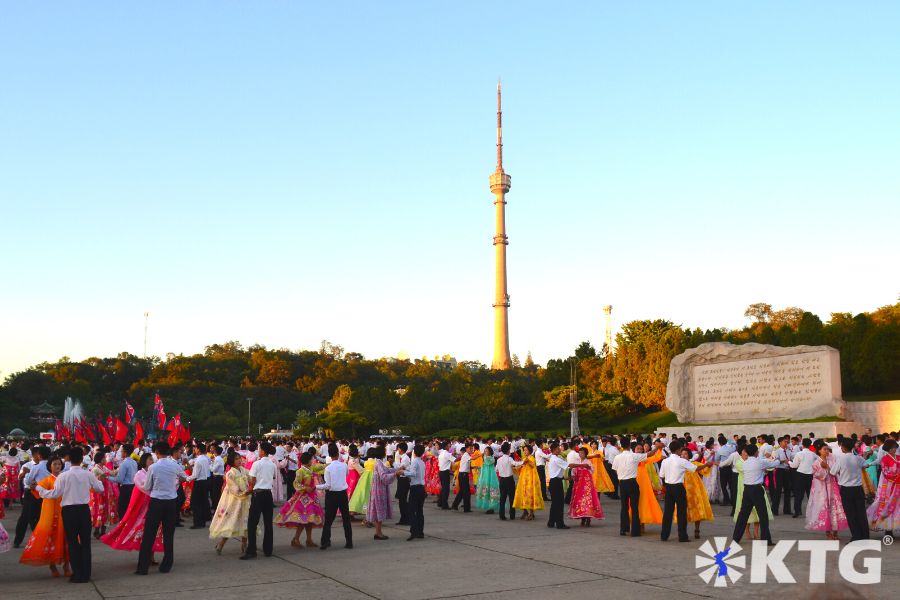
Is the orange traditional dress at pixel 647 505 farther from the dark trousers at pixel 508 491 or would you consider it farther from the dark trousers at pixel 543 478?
the dark trousers at pixel 543 478

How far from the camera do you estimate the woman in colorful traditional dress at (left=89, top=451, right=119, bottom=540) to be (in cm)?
1433

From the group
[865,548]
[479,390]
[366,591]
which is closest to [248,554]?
[366,591]

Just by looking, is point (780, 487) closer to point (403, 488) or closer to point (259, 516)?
point (403, 488)

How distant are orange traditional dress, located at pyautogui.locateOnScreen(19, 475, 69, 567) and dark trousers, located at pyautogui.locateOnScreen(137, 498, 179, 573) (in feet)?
3.15

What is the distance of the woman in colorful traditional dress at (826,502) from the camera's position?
12.9 metres

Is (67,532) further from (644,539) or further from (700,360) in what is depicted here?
(700,360)

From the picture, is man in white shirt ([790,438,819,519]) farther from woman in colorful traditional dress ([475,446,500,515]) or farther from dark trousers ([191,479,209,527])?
dark trousers ([191,479,209,527])

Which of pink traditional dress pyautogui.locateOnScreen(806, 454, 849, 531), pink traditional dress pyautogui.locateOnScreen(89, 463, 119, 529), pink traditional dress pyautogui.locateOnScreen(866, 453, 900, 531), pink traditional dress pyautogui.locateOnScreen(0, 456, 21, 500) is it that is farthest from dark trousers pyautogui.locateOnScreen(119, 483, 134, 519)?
pink traditional dress pyautogui.locateOnScreen(866, 453, 900, 531)

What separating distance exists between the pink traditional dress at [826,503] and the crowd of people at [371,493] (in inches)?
0.8

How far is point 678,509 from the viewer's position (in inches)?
508

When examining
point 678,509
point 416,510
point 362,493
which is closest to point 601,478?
point 362,493

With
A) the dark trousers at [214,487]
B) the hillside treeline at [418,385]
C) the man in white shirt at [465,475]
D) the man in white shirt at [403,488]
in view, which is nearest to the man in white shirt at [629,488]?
the man in white shirt at [403,488]

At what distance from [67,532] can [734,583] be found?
811 cm
